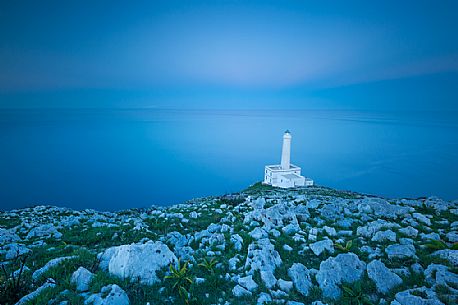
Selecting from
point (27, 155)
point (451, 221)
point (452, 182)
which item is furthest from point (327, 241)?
point (27, 155)

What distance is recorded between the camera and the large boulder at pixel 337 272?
21.4 ft

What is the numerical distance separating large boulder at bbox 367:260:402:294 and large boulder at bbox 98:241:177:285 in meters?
6.09

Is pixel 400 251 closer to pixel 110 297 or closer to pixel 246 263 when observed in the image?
pixel 246 263

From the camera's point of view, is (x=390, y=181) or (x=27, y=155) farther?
(x=27, y=155)

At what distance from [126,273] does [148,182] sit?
2368 inches

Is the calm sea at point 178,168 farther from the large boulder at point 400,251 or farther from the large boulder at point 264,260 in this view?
the large boulder at point 400,251

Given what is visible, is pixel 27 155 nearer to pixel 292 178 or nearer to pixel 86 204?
pixel 86 204

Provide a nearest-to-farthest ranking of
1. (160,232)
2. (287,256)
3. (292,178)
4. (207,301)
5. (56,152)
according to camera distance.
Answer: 1. (207,301)
2. (287,256)
3. (160,232)
4. (292,178)
5. (56,152)

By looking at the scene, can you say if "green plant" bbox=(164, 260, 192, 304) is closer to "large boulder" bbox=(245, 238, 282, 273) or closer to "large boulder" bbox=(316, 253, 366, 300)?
"large boulder" bbox=(245, 238, 282, 273)

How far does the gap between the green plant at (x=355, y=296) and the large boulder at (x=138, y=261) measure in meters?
5.13

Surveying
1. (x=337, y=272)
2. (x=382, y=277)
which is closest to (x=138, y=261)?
(x=337, y=272)

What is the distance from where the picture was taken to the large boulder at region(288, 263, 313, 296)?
6546 millimetres

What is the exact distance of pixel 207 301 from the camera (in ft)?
20.0

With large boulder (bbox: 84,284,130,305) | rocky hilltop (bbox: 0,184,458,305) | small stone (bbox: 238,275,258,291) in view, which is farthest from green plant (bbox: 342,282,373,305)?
large boulder (bbox: 84,284,130,305)
